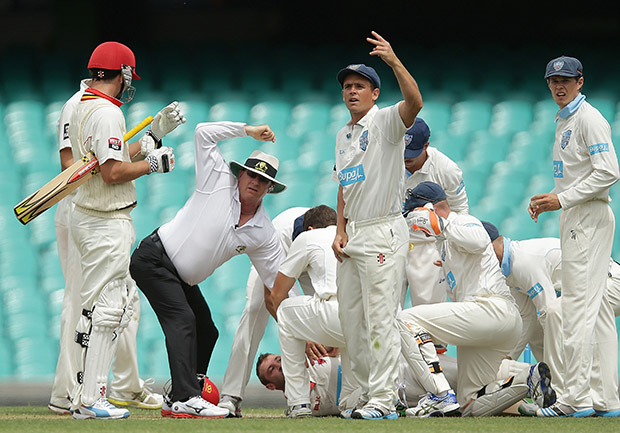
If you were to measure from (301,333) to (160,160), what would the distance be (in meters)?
1.27

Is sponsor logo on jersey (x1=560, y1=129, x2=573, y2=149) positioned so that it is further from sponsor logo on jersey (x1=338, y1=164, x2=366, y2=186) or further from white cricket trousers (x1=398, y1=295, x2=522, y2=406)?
sponsor logo on jersey (x1=338, y1=164, x2=366, y2=186)

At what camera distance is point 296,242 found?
5266mm

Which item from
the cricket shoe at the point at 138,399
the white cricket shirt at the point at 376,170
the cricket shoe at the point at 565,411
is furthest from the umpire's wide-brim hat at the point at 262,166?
the cricket shoe at the point at 565,411

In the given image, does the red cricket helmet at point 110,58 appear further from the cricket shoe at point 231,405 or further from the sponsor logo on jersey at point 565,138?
the sponsor logo on jersey at point 565,138

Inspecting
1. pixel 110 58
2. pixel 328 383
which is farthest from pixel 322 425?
pixel 110 58

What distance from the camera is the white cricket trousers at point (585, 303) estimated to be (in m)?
4.79

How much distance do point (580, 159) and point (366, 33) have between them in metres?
5.51

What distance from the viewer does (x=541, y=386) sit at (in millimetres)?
4832

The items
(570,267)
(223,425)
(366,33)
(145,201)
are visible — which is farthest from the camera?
(366,33)

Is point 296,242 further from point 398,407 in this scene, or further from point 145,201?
point 145,201

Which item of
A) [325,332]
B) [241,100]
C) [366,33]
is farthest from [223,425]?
[366,33]

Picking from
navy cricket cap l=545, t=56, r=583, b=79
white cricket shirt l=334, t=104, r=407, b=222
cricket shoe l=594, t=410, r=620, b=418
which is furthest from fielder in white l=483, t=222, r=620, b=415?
white cricket shirt l=334, t=104, r=407, b=222

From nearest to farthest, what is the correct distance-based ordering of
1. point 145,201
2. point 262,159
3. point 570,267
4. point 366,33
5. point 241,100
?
point 570,267
point 262,159
point 145,201
point 241,100
point 366,33

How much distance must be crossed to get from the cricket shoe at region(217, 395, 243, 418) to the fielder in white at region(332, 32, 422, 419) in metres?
0.88
